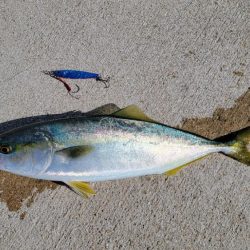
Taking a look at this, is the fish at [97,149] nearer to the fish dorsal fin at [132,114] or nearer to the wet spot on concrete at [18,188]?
the fish dorsal fin at [132,114]

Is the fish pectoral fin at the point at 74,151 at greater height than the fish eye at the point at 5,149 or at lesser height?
greater

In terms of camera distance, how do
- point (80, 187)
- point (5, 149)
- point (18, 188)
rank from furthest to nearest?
1. point (18, 188)
2. point (80, 187)
3. point (5, 149)

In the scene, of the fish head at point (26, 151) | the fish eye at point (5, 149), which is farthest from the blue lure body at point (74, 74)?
the fish eye at point (5, 149)

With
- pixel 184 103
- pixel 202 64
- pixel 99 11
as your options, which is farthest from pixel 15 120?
pixel 202 64

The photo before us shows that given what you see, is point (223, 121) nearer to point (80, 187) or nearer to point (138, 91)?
point (138, 91)

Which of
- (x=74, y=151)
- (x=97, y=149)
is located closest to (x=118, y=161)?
(x=97, y=149)

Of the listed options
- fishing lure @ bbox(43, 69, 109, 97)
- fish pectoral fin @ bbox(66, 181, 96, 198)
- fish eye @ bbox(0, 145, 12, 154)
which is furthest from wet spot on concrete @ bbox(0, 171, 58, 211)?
fishing lure @ bbox(43, 69, 109, 97)

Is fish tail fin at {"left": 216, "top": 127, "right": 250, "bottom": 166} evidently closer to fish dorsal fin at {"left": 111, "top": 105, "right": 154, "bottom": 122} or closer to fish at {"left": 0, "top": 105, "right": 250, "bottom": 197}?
fish at {"left": 0, "top": 105, "right": 250, "bottom": 197}
